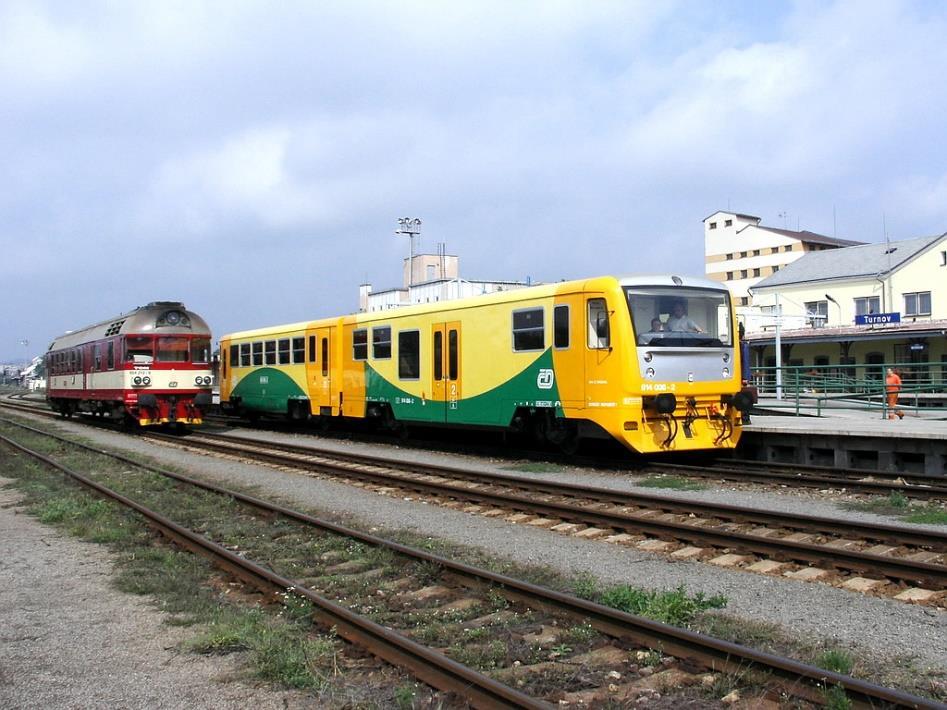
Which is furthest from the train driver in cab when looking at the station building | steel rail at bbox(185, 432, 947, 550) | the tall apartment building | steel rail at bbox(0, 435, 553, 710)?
the tall apartment building

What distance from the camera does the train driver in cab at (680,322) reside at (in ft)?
45.1

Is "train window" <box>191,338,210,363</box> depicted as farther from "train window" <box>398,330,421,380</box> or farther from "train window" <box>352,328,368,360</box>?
"train window" <box>398,330,421,380</box>

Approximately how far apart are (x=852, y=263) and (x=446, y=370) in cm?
4162

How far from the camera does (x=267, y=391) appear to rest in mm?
25125

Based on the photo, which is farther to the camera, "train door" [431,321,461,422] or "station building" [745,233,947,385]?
"station building" [745,233,947,385]

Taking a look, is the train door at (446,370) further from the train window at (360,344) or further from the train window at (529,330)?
the train window at (360,344)

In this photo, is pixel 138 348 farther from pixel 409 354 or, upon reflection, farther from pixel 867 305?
pixel 867 305

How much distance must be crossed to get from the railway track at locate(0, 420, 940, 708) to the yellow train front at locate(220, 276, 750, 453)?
20.6ft

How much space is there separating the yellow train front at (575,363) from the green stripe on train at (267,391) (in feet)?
15.4

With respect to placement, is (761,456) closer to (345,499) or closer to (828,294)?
(345,499)

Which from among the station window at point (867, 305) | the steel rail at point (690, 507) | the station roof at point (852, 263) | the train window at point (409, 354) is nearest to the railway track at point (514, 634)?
the steel rail at point (690, 507)

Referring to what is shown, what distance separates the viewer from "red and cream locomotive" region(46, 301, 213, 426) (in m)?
24.0

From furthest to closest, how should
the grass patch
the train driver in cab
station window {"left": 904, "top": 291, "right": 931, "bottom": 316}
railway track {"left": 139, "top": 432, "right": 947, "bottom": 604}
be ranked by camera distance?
station window {"left": 904, "top": 291, "right": 931, "bottom": 316} < the train driver in cab < the grass patch < railway track {"left": 139, "top": 432, "right": 947, "bottom": 604}

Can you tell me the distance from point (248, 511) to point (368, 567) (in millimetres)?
3712
